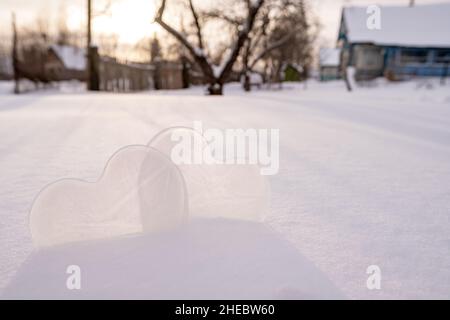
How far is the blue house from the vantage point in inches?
891

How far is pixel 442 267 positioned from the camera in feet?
4.05

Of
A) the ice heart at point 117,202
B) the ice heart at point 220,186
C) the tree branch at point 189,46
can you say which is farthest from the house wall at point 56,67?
the ice heart at point 117,202

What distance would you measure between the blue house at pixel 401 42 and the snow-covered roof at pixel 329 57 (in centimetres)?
1365

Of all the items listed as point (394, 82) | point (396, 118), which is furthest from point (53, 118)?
point (394, 82)

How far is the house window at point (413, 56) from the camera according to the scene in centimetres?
2331

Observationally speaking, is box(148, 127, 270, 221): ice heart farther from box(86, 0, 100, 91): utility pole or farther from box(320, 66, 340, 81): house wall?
box(320, 66, 340, 81): house wall

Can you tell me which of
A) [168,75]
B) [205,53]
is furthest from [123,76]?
[205,53]

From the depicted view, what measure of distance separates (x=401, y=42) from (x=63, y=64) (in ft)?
107

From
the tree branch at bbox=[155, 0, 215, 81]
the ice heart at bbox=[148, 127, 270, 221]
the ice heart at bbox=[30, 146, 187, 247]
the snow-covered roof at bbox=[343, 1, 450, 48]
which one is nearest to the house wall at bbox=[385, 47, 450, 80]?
the snow-covered roof at bbox=[343, 1, 450, 48]

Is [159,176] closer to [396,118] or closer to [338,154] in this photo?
[338,154]

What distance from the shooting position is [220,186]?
1.83 meters

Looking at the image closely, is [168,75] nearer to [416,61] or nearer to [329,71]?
[416,61]

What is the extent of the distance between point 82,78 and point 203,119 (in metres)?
37.5

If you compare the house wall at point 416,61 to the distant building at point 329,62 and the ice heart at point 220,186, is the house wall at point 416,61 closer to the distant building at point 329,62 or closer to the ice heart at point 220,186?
the distant building at point 329,62
